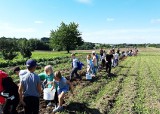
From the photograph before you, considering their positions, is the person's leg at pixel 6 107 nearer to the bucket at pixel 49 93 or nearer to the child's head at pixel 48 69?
the child's head at pixel 48 69

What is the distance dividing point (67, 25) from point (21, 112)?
255 feet

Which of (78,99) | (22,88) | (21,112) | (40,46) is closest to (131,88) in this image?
(78,99)

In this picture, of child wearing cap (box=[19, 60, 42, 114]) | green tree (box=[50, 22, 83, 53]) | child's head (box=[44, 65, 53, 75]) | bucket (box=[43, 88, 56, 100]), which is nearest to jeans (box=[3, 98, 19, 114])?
child wearing cap (box=[19, 60, 42, 114])

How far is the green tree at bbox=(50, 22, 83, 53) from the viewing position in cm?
8256

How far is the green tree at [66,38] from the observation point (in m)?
82.6

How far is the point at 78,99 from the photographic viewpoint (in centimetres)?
1155

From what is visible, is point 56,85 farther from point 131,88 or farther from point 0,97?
point 131,88

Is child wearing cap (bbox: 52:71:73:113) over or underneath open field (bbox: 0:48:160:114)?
over

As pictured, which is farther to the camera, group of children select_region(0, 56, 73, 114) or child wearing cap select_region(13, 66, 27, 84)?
child wearing cap select_region(13, 66, 27, 84)

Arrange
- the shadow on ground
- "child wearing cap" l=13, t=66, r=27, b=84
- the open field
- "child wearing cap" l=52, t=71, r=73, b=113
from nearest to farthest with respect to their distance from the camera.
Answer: "child wearing cap" l=13, t=66, r=27, b=84
"child wearing cap" l=52, t=71, r=73, b=113
the shadow on ground
the open field

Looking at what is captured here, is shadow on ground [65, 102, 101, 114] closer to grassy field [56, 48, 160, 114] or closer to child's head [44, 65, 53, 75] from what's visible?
grassy field [56, 48, 160, 114]

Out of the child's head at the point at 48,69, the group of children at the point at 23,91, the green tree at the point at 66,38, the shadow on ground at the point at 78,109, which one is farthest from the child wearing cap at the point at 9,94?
the green tree at the point at 66,38

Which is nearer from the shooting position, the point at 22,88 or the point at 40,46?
the point at 22,88

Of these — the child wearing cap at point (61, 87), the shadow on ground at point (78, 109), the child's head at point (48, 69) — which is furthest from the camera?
the shadow on ground at point (78, 109)
